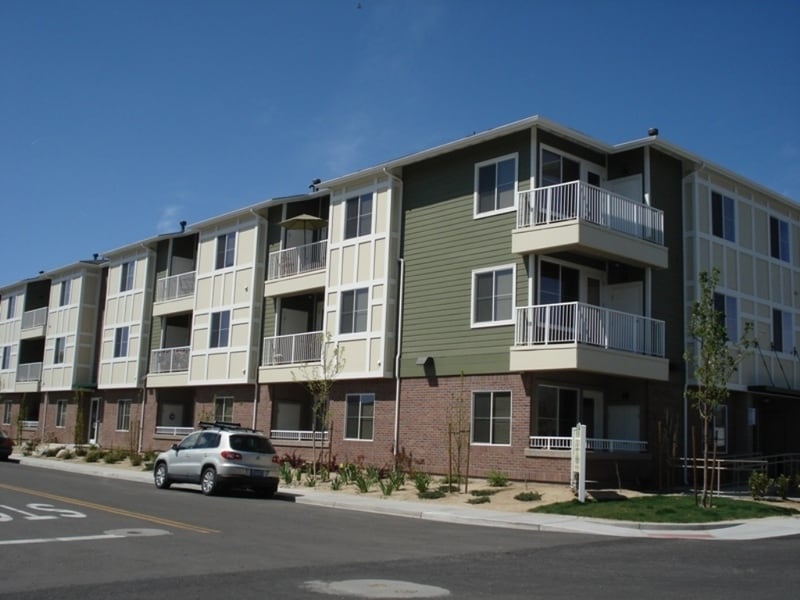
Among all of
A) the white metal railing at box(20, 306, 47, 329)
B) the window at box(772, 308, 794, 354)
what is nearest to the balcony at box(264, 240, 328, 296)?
the window at box(772, 308, 794, 354)

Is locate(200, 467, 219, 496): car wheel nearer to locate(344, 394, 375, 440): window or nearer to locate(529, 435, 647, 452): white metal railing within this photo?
locate(344, 394, 375, 440): window

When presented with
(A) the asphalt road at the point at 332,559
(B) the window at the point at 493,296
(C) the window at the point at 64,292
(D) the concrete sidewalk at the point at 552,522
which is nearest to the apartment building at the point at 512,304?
(B) the window at the point at 493,296

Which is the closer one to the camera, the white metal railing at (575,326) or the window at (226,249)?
the white metal railing at (575,326)

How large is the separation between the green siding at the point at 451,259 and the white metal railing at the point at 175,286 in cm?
1353

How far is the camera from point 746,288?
95.7 ft

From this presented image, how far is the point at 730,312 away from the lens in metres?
28.3

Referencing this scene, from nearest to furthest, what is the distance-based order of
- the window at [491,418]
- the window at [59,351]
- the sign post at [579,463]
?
1. the sign post at [579,463]
2. the window at [491,418]
3. the window at [59,351]

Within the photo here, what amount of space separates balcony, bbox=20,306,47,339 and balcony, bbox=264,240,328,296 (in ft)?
73.9

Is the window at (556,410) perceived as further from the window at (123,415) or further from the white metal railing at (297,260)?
the window at (123,415)

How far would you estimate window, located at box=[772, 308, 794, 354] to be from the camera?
3023 cm

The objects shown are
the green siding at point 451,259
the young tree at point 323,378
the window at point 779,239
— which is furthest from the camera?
the window at point 779,239

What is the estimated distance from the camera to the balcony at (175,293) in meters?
37.8

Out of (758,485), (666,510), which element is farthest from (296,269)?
(666,510)

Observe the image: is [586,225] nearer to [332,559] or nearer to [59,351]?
[332,559]
